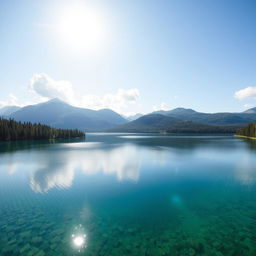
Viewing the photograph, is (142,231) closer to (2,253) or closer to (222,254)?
(222,254)

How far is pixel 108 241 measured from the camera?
29.5 feet

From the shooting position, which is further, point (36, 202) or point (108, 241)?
point (36, 202)

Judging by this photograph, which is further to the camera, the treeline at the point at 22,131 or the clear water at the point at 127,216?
the treeline at the point at 22,131

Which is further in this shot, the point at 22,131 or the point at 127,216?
the point at 22,131

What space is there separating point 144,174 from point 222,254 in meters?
16.6

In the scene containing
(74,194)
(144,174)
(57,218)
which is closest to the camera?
(57,218)

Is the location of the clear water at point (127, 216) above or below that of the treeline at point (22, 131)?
below

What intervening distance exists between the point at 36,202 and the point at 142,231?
1029 centimetres

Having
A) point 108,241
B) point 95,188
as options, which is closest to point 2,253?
point 108,241

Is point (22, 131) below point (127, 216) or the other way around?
the other way around

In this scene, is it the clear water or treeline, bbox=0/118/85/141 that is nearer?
the clear water

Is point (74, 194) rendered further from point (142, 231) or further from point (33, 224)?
point (142, 231)

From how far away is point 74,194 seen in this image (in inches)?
641

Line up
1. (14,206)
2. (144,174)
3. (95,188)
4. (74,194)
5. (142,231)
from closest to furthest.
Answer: (142,231), (14,206), (74,194), (95,188), (144,174)
